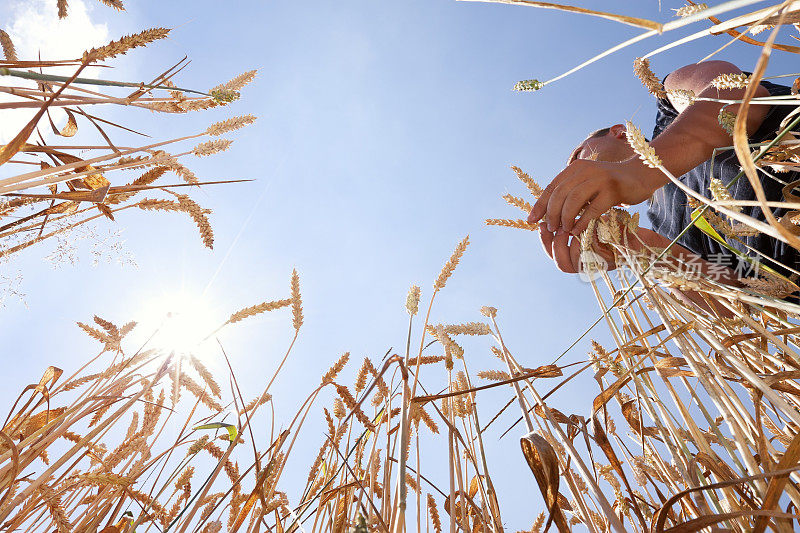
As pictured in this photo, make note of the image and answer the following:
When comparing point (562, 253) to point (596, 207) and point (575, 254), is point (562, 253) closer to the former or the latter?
point (575, 254)

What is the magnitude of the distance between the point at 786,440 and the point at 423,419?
37.6 inches

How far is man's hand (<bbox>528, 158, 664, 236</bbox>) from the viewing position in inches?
50.7

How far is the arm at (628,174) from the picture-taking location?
51.2 inches

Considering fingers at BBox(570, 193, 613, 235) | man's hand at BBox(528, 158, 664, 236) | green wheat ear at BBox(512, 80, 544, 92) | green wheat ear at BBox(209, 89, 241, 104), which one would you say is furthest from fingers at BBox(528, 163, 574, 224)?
green wheat ear at BBox(209, 89, 241, 104)

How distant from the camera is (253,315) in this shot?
120 cm

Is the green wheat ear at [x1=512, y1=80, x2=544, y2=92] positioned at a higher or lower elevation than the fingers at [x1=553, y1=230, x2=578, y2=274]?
lower

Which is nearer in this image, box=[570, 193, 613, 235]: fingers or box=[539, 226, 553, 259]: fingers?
box=[570, 193, 613, 235]: fingers

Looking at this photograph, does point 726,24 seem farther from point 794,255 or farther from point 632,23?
point 794,255

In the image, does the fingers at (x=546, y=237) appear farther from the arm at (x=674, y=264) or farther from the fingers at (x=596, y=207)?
the fingers at (x=596, y=207)

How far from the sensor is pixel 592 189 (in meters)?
1.28

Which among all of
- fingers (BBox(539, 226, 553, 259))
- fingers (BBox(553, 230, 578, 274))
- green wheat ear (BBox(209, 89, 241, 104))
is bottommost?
green wheat ear (BBox(209, 89, 241, 104))

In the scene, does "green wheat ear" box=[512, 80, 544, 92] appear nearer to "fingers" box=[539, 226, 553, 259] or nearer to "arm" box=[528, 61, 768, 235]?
"arm" box=[528, 61, 768, 235]

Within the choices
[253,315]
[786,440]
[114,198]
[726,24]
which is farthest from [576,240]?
[114,198]

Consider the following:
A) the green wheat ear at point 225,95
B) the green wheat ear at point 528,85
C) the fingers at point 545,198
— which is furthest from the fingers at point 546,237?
the green wheat ear at point 225,95
